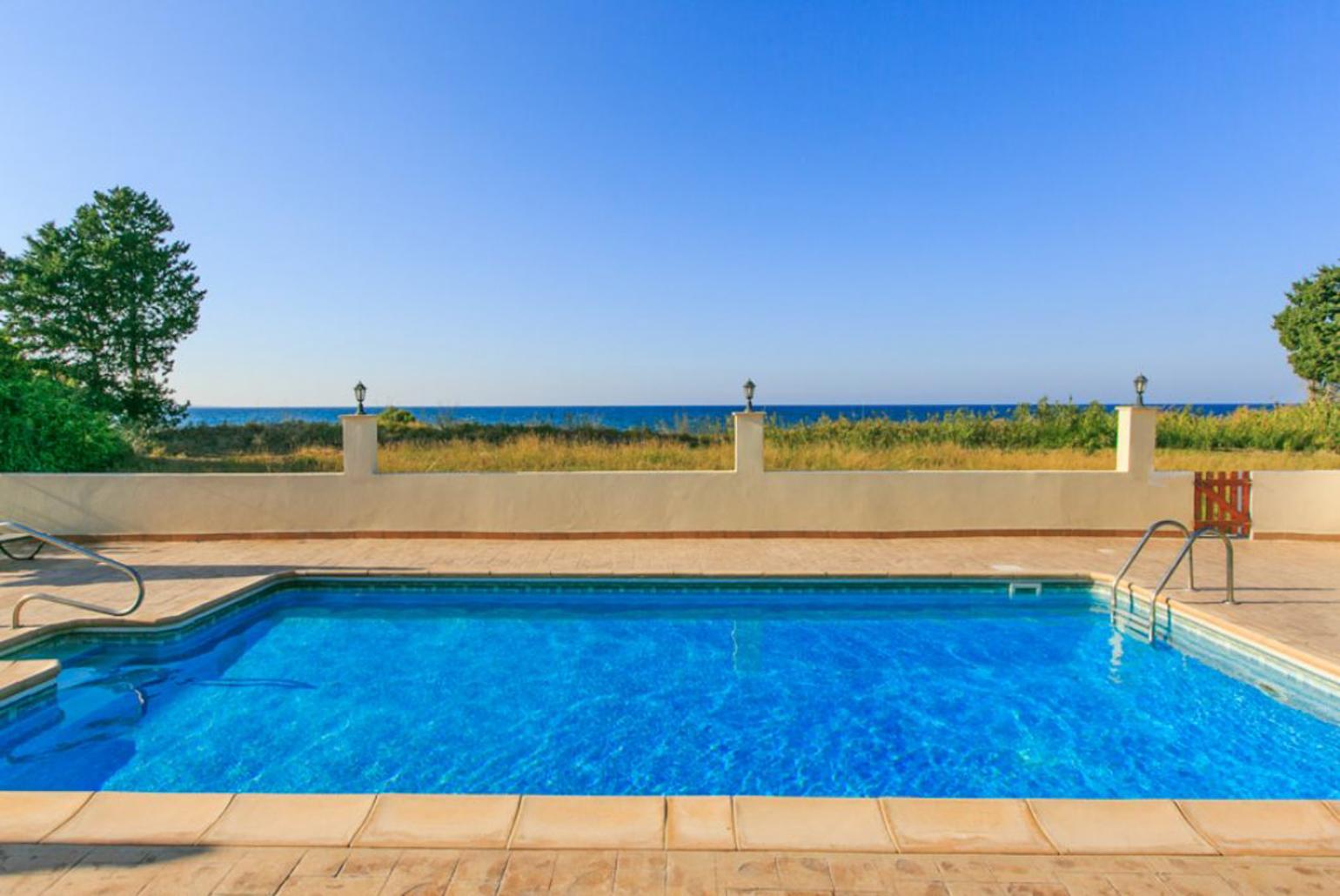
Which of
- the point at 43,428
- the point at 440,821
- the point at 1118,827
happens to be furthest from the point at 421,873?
the point at 43,428

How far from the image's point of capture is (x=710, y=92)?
38.6ft

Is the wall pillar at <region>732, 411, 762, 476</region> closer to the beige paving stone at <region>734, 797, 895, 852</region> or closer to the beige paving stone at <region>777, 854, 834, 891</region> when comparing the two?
the beige paving stone at <region>734, 797, 895, 852</region>

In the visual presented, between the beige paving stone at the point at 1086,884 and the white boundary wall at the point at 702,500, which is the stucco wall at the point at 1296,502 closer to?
the white boundary wall at the point at 702,500

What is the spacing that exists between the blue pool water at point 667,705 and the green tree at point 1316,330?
21.8 metres

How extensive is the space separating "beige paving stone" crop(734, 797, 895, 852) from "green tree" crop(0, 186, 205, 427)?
63.6 feet

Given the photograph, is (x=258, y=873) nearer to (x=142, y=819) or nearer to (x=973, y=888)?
(x=142, y=819)

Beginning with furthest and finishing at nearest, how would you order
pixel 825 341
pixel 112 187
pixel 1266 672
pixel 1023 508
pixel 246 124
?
pixel 825 341 → pixel 112 187 → pixel 246 124 → pixel 1023 508 → pixel 1266 672

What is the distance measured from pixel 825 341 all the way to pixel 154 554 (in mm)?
19898

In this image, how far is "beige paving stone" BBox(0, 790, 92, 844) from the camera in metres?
2.37

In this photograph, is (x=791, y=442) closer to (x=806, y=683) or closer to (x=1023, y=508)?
(x=1023, y=508)

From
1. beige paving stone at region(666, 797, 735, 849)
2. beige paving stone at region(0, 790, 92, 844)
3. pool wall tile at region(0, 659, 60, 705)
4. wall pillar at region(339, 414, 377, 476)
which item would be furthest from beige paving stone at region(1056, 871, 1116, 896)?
wall pillar at region(339, 414, 377, 476)

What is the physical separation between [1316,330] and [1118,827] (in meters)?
26.8

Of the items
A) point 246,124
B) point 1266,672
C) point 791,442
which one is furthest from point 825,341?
point 1266,672

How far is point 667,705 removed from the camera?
4.45 meters
